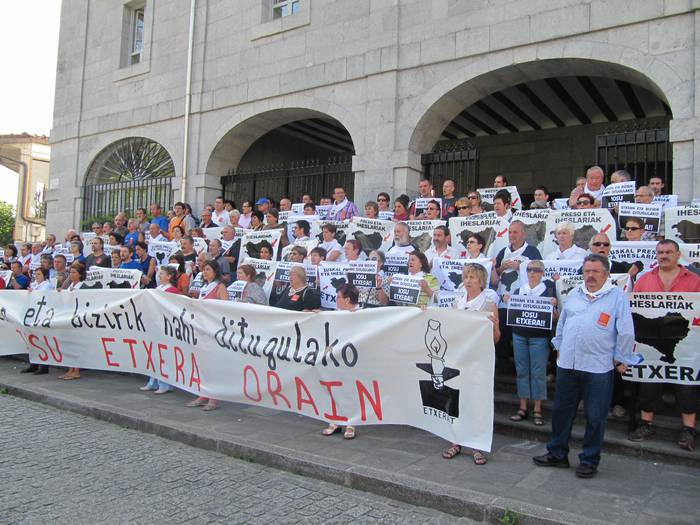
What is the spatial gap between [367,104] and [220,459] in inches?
343

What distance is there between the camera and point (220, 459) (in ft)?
18.3

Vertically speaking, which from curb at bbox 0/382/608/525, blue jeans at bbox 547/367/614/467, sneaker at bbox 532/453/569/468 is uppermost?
blue jeans at bbox 547/367/614/467

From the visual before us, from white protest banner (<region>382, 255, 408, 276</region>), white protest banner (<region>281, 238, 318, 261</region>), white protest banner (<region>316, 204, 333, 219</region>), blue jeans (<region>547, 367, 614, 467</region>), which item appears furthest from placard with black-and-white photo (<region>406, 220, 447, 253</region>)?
blue jeans (<region>547, 367, 614, 467</region>)

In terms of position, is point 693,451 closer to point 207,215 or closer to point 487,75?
point 487,75

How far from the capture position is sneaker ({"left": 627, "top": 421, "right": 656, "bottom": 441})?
18.0 ft

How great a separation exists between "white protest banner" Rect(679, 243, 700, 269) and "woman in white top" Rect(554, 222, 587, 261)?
0.98m

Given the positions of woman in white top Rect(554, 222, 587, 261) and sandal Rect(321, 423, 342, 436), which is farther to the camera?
woman in white top Rect(554, 222, 587, 261)

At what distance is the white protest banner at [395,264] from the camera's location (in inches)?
305

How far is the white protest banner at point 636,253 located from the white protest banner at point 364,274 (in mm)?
2739

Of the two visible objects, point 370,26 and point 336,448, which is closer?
point 336,448

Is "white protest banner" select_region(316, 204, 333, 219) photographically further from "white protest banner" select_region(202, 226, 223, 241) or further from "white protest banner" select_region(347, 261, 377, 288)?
"white protest banner" select_region(347, 261, 377, 288)

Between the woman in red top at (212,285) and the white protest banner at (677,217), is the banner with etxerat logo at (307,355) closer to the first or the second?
the woman in red top at (212,285)

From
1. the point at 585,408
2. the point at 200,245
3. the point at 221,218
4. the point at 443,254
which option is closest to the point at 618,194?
the point at 443,254

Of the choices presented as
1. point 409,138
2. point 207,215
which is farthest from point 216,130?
point 409,138
